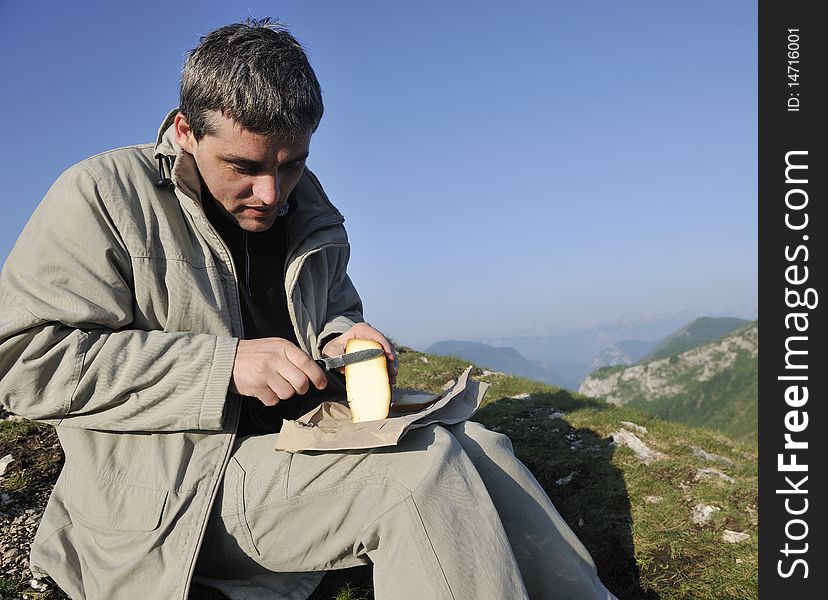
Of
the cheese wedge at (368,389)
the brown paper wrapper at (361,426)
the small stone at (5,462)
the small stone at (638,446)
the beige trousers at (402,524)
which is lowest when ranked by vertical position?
the small stone at (638,446)

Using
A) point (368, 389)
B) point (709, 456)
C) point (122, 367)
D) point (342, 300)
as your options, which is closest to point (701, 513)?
point (709, 456)

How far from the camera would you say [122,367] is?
296cm

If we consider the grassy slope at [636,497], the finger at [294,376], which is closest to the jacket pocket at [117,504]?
the finger at [294,376]

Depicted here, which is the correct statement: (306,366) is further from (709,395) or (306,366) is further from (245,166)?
(709,395)

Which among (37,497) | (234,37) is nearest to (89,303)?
(234,37)

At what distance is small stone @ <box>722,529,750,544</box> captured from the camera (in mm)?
5438

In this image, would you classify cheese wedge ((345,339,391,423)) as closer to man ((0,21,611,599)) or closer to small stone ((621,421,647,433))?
man ((0,21,611,599))

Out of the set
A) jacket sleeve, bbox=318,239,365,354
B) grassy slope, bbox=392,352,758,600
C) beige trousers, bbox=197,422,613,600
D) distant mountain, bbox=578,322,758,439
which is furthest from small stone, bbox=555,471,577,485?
distant mountain, bbox=578,322,758,439

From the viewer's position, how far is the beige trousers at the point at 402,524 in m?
2.64

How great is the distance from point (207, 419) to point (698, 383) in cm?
11462

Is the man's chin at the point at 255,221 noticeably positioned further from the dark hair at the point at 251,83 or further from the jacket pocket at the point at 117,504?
the jacket pocket at the point at 117,504

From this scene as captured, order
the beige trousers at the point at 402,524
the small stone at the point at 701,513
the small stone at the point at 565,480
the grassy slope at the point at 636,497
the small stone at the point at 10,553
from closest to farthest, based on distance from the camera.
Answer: the beige trousers at the point at 402,524
the small stone at the point at 10,553
the grassy slope at the point at 636,497
the small stone at the point at 701,513
the small stone at the point at 565,480

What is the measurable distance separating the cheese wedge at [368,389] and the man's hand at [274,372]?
480 millimetres

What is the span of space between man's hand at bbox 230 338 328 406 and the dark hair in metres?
1.14
